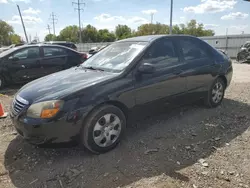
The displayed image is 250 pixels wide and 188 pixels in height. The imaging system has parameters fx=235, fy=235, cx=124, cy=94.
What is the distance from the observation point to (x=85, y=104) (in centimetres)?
303

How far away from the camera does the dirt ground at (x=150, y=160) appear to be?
108 inches

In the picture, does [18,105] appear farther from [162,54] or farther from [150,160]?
[162,54]

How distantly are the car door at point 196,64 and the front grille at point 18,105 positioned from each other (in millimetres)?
2729

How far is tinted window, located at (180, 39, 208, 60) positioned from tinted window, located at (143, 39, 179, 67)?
0.30 meters

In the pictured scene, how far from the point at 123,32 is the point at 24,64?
239 feet

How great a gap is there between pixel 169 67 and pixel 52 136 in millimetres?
2206

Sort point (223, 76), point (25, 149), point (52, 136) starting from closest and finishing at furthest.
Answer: point (52, 136), point (25, 149), point (223, 76)

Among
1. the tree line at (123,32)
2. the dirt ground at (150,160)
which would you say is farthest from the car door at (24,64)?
the tree line at (123,32)

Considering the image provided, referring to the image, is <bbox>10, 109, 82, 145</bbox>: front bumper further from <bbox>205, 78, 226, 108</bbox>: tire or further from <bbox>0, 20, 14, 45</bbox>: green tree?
<bbox>0, 20, 14, 45</bbox>: green tree

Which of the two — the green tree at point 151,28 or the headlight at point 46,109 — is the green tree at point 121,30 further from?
the headlight at point 46,109

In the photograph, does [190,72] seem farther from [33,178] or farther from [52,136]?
[33,178]

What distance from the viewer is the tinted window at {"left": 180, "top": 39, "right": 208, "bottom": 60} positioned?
14.4 feet

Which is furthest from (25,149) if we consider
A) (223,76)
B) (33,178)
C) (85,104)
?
(223,76)

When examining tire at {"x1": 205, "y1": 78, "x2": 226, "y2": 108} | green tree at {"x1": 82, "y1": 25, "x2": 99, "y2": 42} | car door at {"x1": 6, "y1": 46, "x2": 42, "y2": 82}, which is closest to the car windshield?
tire at {"x1": 205, "y1": 78, "x2": 226, "y2": 108}
